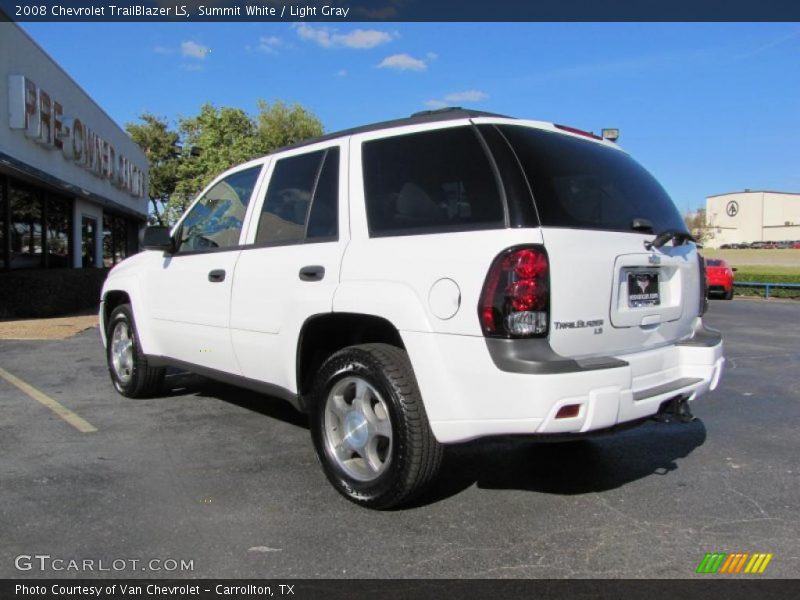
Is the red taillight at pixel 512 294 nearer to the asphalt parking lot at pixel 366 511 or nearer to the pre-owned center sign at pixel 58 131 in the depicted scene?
the asphalt parking lot at pixel 366 511

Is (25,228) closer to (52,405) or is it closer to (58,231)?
(58,231)

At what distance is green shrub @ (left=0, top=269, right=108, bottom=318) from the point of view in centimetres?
1318

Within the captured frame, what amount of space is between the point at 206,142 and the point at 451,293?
1381 inches

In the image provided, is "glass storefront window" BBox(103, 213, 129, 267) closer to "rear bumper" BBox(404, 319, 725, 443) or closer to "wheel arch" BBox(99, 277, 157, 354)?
"wheel arch" BBox(99, 277, 157, 354)

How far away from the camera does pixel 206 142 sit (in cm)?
3544

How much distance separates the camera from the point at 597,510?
3.54 m

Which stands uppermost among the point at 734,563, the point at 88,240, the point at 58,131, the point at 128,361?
the point at 58,131

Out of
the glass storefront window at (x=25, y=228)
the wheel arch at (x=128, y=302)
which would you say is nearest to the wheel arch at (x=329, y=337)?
the wheel arch at (x=128, y=302)

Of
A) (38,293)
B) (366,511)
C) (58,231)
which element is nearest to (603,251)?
(366,511)

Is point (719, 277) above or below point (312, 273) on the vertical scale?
below

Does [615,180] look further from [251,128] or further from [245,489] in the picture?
[251,128]

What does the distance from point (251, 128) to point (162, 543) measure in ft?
122

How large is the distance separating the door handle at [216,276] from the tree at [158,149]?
3972 cm

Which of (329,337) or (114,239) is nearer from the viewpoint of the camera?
(329,337)
